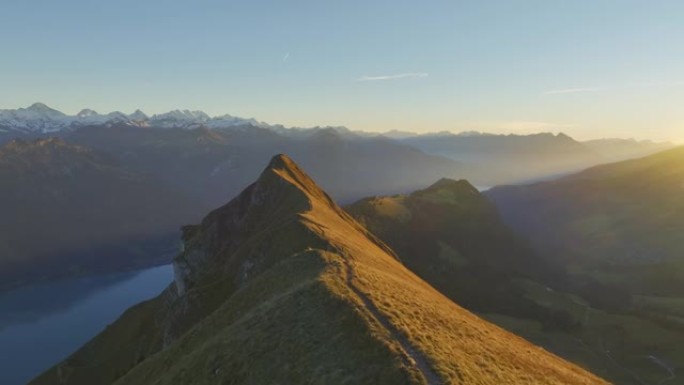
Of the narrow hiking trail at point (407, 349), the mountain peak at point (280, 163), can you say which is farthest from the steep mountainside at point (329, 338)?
the mountain peak at point (280, 163)

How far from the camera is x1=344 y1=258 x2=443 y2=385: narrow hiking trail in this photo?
28.2m

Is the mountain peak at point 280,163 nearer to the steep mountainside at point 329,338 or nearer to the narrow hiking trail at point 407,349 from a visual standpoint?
the steep mountainside at point 329,338

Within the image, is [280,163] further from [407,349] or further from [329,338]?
[407,349]

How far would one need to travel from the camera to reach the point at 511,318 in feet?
592

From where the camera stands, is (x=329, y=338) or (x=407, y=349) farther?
(x=329, y=338)

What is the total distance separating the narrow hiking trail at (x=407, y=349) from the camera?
1109 inches

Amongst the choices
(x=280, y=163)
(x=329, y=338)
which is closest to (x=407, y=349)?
(x=329, y=338)

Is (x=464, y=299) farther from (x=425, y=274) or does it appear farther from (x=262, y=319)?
(x=262, y=319)

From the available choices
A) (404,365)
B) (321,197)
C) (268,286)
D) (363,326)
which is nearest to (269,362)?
(363,326)

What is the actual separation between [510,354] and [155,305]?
11777cm

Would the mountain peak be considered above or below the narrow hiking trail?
above

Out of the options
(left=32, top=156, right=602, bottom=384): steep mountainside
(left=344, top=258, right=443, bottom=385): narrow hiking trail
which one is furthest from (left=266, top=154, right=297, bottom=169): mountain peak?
(left=344, top=258, right=443, bottom=385): narrow hiking trail

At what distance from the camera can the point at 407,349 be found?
30.9 metres

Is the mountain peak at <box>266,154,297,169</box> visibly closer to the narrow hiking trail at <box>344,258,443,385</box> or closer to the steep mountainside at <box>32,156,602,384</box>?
the steep mountainside at <box>32,156,602,384</box>
